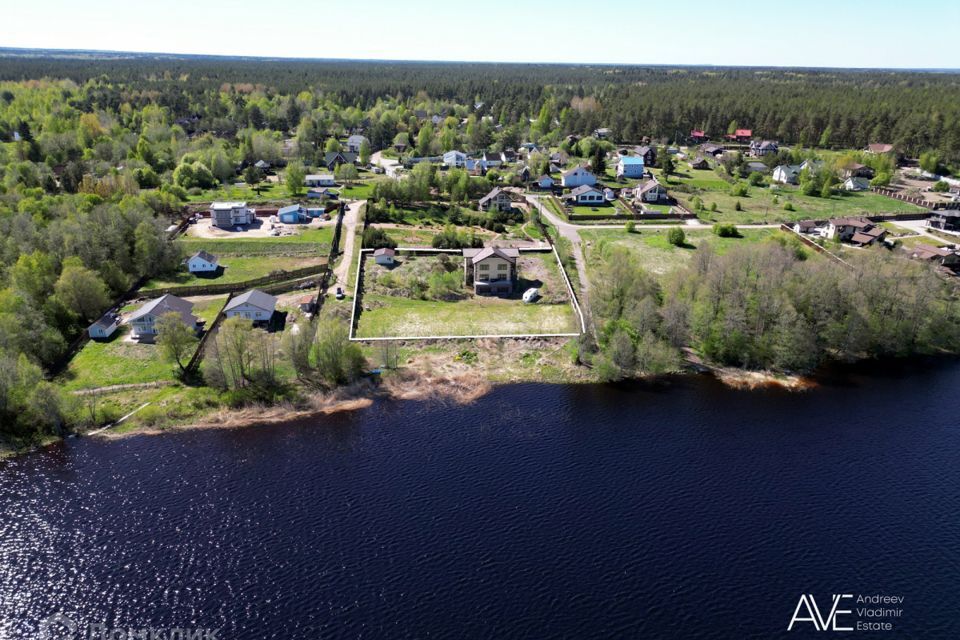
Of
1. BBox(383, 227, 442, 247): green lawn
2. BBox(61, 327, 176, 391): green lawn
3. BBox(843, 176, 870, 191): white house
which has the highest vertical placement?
BBox(843, 176, 870, 191): white house

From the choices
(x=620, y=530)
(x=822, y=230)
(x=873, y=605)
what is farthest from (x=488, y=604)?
(x=822, y=230)

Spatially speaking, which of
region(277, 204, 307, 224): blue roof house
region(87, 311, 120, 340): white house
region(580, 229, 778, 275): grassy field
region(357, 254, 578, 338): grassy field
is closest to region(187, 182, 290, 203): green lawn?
region(277, 204, 307, 224): blue roof house

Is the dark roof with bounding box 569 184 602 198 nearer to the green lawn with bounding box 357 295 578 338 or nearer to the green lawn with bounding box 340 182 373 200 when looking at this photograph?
the green lawn with bounding box 340 182 373 200

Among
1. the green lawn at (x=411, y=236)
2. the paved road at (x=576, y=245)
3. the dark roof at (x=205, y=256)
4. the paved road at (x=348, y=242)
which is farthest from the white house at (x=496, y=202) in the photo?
the dark roof at (x=205, y=256)

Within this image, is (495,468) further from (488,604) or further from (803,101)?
(803,101)

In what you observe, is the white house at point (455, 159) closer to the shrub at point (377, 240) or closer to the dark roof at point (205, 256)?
the shrub at point (377, 240)
